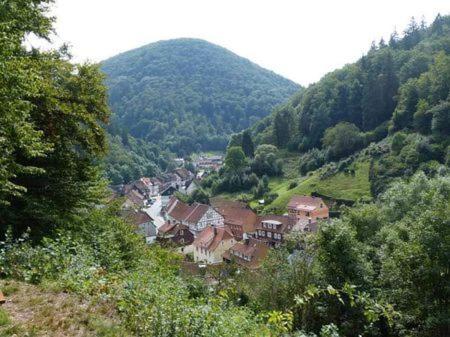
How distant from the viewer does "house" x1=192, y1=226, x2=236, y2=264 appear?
44.1 m

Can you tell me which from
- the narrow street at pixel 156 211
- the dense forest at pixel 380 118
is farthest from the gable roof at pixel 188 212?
the dense forest at pixel 380 118

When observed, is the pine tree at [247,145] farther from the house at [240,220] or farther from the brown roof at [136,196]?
the house at [240,220]

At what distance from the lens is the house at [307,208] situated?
5478 cm

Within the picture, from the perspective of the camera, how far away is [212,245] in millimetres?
44812

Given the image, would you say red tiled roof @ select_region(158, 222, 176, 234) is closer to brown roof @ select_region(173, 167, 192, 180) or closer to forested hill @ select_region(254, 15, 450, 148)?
forested hill @ select_region(254, 15, 450, 148)

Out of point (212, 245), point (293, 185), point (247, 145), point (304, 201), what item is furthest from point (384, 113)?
point (212, 245)

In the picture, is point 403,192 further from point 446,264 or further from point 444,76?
point 444,76

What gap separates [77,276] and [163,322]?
231 centimetres

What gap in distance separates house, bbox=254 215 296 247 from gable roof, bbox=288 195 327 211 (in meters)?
4.89

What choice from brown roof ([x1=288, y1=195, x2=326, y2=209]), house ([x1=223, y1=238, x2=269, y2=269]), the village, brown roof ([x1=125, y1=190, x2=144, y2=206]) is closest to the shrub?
brown roof ([x1=288, y1=195, x2=326, y2=209])

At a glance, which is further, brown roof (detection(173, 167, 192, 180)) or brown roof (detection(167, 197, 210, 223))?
brown roof (detection(173, 167, 192, 180))

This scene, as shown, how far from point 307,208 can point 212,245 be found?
17.2 metres

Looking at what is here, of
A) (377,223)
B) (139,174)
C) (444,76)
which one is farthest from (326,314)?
(139,174)

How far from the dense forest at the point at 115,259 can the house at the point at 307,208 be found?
2951 cm
